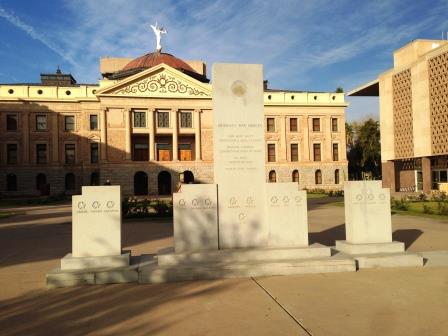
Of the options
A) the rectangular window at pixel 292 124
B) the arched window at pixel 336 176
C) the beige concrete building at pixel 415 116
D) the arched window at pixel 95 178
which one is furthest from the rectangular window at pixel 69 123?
the beige concrete building at pixel 415 116

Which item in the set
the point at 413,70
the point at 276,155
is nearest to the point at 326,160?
the point at 276,155

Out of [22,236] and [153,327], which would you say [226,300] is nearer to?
[153,327]

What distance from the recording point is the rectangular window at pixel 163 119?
151 feet

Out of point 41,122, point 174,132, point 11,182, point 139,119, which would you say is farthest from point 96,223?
point 41,122

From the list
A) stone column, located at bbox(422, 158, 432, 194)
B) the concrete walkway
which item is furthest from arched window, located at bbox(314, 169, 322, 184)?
the concrete walkway

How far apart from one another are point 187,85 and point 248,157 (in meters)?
39.6

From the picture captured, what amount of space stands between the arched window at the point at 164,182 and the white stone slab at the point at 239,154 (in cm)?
3842

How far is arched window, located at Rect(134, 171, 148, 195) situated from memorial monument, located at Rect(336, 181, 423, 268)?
1542 inches

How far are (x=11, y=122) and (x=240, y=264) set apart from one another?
46391 mm

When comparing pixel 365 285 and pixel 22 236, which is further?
pixel 22 236

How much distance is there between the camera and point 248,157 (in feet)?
26.8

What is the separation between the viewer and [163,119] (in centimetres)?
4625

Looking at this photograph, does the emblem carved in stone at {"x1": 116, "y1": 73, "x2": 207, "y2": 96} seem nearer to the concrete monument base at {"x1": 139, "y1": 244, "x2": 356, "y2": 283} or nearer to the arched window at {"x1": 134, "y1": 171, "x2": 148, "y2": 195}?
the arched window at {"x1": 134, "y1": 171, "x2": 148, "y2": 195}

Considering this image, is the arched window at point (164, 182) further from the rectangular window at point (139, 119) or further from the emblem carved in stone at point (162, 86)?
the emblem carved in stone at point (162, 86)
